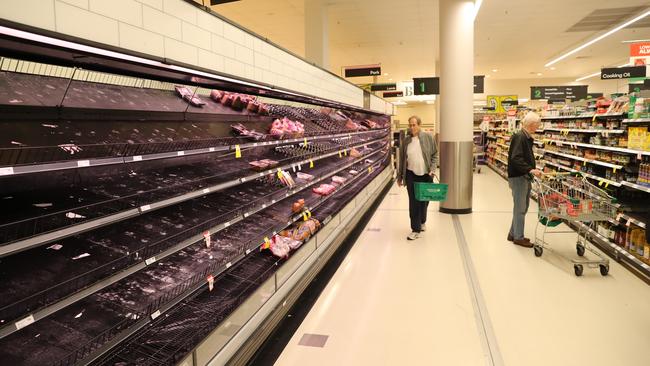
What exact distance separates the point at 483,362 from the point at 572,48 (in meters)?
15.2

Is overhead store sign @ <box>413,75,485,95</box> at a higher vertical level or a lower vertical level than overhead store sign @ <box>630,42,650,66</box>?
lower

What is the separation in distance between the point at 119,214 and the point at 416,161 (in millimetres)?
4482

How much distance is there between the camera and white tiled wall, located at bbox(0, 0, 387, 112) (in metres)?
1.60

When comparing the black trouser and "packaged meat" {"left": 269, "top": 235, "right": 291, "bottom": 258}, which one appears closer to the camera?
"packaged meat" {"left": 269, "top": 235, "right": 291, "bottom": 258}

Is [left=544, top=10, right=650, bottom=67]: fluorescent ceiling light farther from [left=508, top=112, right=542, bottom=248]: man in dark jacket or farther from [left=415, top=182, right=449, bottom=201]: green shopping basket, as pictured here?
[left=415, top=182, right=449, bottom=201]: green shopping basket

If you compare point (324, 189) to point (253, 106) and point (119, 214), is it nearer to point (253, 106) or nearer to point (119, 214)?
point (253, 106)

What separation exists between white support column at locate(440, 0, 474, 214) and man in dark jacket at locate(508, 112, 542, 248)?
203 centimetres

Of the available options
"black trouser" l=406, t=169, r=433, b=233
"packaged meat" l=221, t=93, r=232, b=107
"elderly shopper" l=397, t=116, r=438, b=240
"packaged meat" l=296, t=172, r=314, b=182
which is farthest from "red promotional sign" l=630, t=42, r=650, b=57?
"packaged meat" l=221, t=93, r=232, b=107

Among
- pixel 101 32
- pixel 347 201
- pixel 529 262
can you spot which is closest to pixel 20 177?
pixel 101 32

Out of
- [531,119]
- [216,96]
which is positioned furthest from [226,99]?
[531,119]

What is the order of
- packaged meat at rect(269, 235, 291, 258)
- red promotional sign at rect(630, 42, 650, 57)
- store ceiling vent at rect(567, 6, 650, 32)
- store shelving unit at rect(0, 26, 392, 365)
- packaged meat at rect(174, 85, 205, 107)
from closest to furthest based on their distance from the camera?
store shelving unit at rect(0, 26, 392, 365) → packaged meat at rect(174, 85, 205, 107) → packaged meat at rect(269, 235, 291, 258) → store ceiling vent at rect(567, 6, 650, 32) → red promotional sign at rect(630, 42, 650, 57)

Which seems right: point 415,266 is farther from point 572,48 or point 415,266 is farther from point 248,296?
point 572,48

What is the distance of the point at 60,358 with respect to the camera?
173 cm

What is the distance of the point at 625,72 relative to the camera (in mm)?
12555
